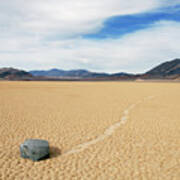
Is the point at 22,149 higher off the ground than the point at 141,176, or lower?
higher

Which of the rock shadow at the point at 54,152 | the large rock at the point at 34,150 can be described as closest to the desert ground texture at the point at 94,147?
the rock shadow at the point at 54,152

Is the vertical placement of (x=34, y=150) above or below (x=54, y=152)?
above

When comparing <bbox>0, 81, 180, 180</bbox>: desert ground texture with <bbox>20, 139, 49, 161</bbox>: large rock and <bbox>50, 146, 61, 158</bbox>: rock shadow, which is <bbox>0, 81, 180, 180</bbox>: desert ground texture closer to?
<bbox>50, 146, 61, 158</bbox>: rock shadow

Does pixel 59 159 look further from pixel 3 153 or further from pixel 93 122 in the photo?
pixel 93 122

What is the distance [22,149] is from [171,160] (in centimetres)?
585

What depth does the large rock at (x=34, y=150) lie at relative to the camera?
776 centimetres

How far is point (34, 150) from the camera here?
774 centimetres

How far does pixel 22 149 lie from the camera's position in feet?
26.1

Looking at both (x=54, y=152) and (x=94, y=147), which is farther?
(x=94, y=147)

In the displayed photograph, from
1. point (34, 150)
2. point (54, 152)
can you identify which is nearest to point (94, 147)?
point (54, 152)

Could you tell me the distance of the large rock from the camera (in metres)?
7.76

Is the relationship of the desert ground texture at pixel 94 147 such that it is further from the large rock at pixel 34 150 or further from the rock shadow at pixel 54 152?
the large rock at pixel 34 150

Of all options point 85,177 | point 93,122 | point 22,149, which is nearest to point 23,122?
point 93,122

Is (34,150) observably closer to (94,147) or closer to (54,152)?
(54,152)
